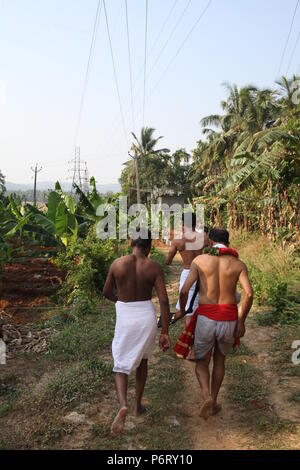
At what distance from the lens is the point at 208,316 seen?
13.3ft

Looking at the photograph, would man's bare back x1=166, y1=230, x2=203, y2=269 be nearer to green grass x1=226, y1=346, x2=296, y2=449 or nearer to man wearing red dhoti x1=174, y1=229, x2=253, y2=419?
green grass x1=226, y1=346, x2=296, y2=449

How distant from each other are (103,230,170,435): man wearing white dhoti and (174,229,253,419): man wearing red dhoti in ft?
1.07

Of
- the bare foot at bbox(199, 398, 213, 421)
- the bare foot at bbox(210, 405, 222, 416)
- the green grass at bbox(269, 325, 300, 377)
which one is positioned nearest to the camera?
the bare foot at bbox(199, 398, 213, 421)

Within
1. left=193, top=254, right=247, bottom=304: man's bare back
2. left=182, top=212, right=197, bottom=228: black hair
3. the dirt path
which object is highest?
left=182, top=212, right=197, bottom=228: black hair

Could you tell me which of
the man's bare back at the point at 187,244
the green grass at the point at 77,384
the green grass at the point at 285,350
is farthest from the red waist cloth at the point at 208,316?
the man's bare back at the point at 187,244

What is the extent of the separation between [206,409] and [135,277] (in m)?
1.35

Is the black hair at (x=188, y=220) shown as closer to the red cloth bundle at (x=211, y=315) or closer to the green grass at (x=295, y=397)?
the red cloth bundle at (x=211, y=315)

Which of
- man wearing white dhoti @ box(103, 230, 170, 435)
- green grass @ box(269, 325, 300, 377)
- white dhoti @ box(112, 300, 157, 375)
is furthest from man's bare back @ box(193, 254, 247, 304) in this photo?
green grass @ box(269, 325, 300, 377)

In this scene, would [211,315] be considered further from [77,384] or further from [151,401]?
[77,384]

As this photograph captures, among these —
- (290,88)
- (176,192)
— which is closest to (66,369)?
(290,88)

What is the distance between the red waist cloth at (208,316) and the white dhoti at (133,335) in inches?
14.6

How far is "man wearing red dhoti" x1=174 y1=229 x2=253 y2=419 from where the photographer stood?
4023 mm

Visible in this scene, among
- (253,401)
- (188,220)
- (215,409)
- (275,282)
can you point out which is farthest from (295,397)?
(275,282)

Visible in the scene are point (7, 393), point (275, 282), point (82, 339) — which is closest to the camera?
point (7, 393)
